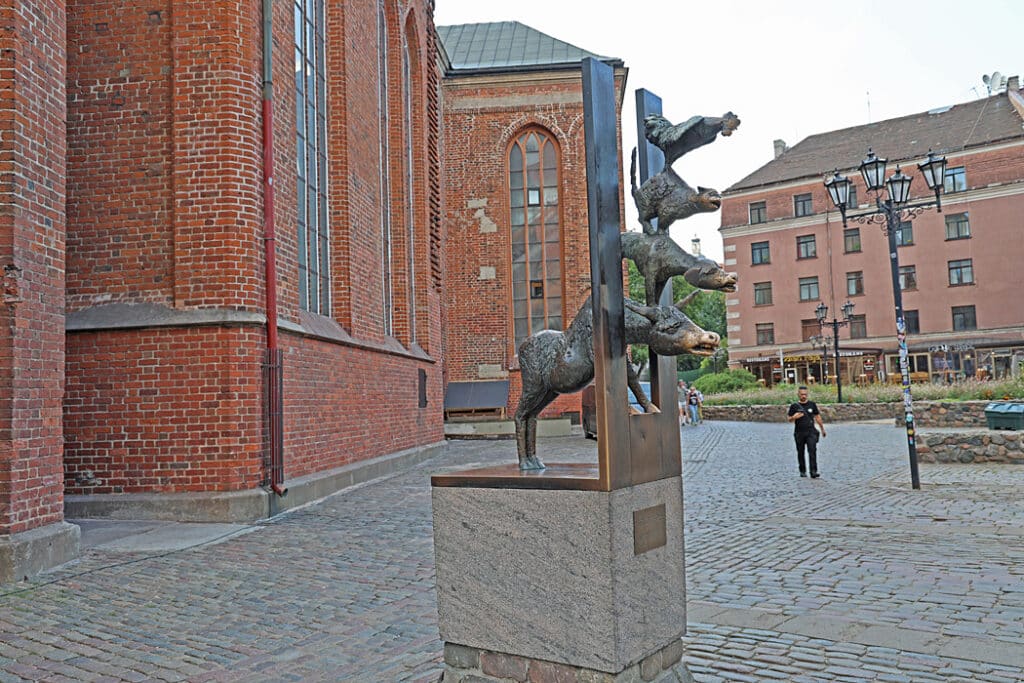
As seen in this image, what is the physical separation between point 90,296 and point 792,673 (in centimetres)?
899

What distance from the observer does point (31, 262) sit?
23.8 ft

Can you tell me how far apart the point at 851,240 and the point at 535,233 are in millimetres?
29179

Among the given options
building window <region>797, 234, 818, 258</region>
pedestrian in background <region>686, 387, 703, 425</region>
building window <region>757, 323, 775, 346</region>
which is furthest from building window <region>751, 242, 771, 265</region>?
pedestrian in background <region>686, 387, 703, 425</region>

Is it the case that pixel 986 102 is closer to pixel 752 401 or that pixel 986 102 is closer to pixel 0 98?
pixel 752 401

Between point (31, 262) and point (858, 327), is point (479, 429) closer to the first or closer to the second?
point (31, 262)

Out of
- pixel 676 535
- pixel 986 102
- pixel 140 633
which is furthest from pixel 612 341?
pixel 986 102

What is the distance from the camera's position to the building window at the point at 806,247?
5072 cm

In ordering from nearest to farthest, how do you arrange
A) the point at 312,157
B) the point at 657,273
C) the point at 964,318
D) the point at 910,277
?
the point at 657,273, the point at 312,157, the point at 964,318, the point at 910,277

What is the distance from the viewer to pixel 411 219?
20.1m

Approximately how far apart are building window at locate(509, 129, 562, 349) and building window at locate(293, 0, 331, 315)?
1390 cm

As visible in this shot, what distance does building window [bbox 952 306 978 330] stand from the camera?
4572 centimetres

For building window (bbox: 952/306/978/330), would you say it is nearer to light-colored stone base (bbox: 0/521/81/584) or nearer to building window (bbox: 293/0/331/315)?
building window (bbox: 293/0/331/315)

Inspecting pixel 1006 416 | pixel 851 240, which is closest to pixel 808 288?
pixel 851 240

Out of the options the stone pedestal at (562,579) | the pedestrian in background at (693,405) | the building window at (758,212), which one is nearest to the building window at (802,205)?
the building window at (758,212)
